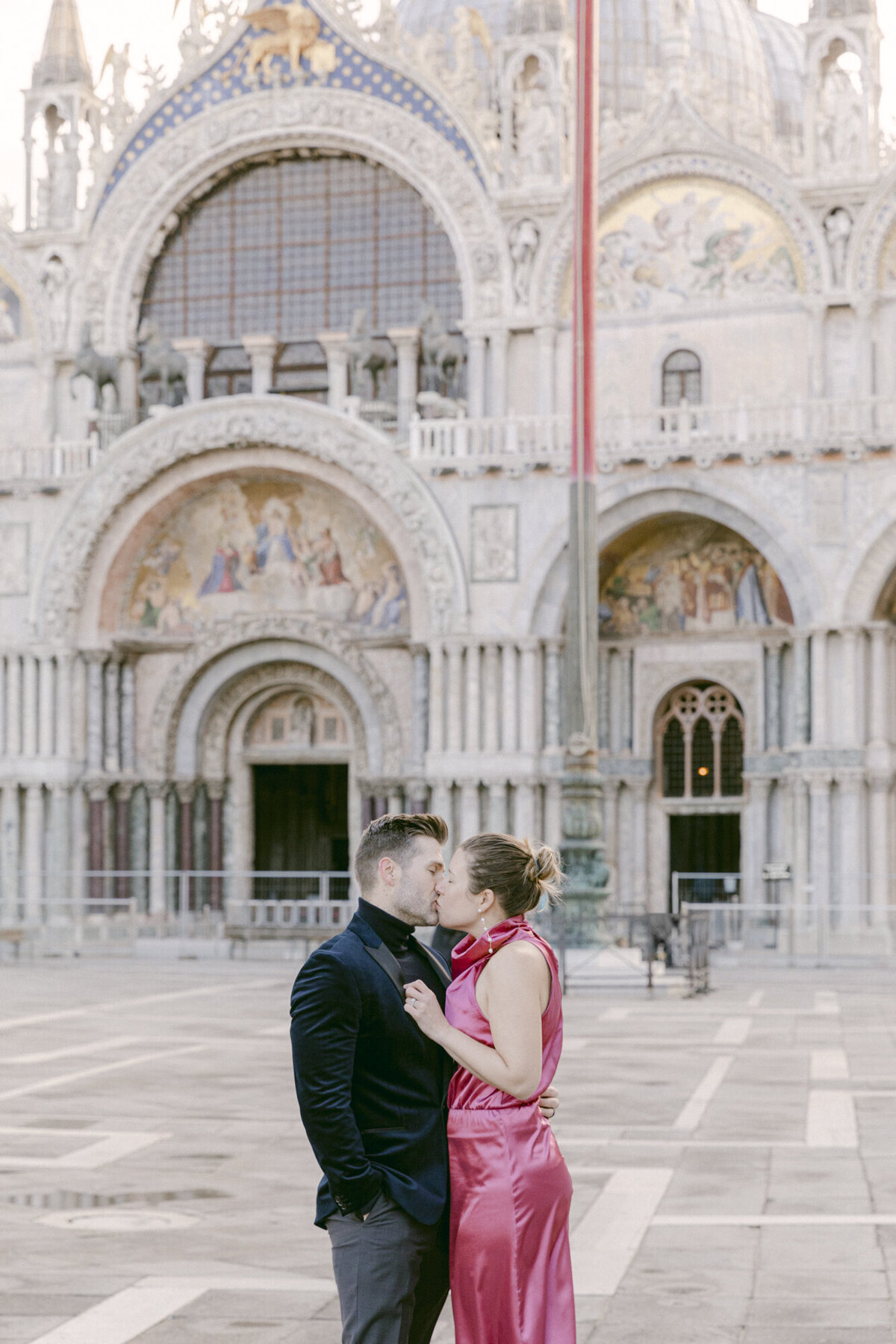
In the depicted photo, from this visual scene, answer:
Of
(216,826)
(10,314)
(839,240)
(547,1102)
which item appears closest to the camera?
(547,1102)

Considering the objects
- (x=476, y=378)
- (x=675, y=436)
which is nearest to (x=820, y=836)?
(x=675, y=436)

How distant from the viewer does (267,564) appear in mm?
39125

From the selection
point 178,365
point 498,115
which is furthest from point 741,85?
point 178,365

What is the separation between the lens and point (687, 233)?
121 ft

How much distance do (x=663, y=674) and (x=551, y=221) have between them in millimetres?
8812

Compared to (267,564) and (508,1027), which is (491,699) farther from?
(508,1027)

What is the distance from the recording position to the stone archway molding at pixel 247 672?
38.2m

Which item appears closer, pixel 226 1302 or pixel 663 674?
pixel 226 1302

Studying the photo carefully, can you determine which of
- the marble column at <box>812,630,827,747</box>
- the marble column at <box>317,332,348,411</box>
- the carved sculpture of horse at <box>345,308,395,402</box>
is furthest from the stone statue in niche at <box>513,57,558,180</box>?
the marble column at <box>812,630,827,747</box>

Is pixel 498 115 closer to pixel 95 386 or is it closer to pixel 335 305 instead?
pixel 335 305

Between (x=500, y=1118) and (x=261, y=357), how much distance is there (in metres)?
35.3

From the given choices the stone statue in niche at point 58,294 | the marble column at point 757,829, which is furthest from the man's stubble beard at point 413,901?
the stone statue in niche at point 58,294

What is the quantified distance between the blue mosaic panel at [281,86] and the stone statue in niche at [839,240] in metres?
6.92

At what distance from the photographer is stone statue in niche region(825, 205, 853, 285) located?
3566 centimetres
